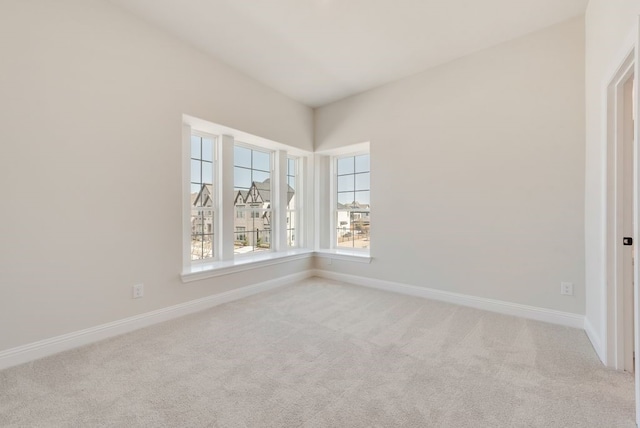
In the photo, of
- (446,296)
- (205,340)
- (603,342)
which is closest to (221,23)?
(205,340)

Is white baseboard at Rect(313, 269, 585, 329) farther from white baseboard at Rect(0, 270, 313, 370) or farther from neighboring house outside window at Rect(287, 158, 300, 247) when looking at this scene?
white baseboard at Rect(0, 270, 313, 370)

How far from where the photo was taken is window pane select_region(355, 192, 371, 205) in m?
4.26

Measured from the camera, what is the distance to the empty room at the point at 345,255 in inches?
64.0

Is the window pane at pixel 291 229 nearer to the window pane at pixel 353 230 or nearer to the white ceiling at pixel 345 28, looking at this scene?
the window pane at pixel 353 230

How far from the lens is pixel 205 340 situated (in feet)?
7.44

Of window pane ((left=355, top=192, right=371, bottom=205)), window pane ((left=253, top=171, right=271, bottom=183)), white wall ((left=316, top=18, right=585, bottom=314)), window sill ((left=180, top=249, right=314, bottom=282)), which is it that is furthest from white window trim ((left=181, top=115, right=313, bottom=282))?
white wall ((left=316, top=18, right=585, bottom=314))

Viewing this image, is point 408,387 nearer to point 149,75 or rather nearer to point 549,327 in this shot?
point 549,327

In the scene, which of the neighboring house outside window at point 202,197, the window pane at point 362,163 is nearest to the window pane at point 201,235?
the neighboring house outside window at point 202,197

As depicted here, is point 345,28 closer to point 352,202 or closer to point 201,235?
point 352,202

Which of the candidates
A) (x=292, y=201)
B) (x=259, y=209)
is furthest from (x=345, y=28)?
Answer: (x=292, y=201)

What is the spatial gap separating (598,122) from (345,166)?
119 inches

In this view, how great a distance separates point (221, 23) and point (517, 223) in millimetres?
3507

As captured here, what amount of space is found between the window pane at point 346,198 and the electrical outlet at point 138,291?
3.02 metres

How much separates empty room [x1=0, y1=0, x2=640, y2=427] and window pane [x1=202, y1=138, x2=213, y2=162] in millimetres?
27
